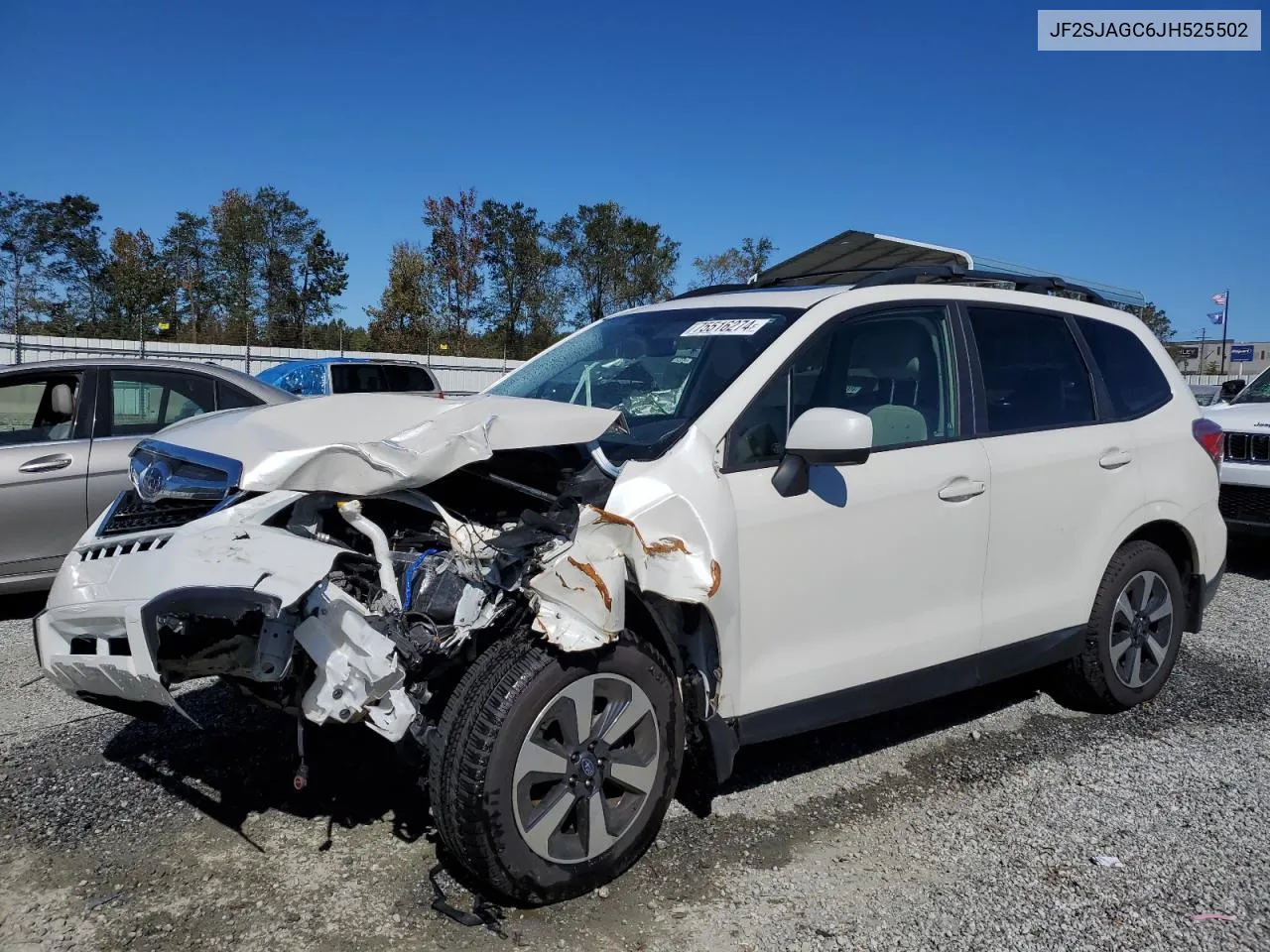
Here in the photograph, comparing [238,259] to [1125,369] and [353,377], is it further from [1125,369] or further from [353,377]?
[1125,369]

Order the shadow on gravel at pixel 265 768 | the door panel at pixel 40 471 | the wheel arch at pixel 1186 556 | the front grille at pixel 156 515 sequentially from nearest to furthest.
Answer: the front grille at pixel 156 515, the shadow on gravel at pixel 265 768, the wheel arch at pixel 1186 556, the door panel at pixel 40 471

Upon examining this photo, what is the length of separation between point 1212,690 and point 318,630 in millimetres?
4496

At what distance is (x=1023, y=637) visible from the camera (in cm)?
377

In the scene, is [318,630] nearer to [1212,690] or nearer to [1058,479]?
[1058,479]

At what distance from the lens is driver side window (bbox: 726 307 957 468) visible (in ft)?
10.4

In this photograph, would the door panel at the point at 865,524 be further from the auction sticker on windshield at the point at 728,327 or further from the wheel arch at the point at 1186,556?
the wheel arch at the point at 1186,556

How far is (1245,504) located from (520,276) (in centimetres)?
4730

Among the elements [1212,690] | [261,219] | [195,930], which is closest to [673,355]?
[195,930]

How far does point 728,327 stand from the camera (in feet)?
11.4

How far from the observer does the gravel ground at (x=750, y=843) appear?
2.62m

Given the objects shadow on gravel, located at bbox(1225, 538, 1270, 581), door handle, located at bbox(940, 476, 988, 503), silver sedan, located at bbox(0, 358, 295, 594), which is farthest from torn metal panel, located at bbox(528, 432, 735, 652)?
shadow on gravel, located at bbox(1225, 538, 1270, 581)

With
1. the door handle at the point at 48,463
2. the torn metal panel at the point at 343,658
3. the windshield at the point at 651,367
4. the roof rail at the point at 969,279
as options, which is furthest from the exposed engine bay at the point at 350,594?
the door handle at the point at 48,463

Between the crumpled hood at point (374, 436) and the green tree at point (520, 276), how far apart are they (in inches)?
1912

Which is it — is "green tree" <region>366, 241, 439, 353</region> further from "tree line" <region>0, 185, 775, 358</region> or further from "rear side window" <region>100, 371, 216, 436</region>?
"rear side window" <region>100, 371, 216, 436</region>
